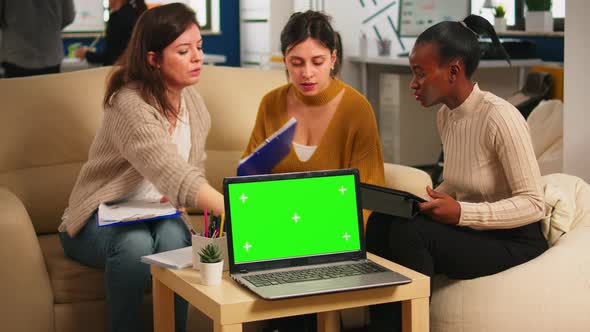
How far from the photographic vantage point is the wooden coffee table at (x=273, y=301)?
178 centimetres

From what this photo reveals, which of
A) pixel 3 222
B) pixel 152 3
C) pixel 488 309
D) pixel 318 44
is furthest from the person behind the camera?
pixel 152 3

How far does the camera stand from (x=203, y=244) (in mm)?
1987

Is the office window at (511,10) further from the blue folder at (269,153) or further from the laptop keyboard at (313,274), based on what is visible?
the laptop keyboard at (313,274)

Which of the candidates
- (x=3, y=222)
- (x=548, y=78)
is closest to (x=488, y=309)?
(x=3, y=222)

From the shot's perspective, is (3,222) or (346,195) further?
(3,222)

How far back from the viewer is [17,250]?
2418 millimetres

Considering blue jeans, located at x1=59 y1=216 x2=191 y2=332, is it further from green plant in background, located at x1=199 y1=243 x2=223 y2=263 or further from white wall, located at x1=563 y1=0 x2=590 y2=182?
white wall, located at x1=563 y1=0 x2=590 y2=182

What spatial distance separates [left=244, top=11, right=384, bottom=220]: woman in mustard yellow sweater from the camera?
2.57 metres

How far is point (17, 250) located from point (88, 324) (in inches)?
12.2

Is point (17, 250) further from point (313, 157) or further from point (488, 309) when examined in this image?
point (488, 309)

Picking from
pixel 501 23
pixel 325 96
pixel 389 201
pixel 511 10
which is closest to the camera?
pixel 389 201

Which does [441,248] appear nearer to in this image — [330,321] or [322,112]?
[330,321]

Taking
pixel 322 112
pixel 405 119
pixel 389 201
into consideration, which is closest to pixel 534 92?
pixel 405 119

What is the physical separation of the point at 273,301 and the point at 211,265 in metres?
0.18
